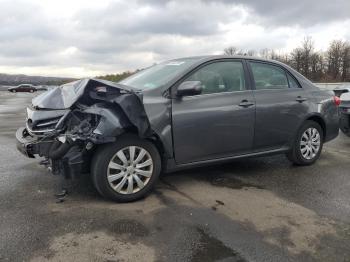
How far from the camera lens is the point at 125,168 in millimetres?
4148

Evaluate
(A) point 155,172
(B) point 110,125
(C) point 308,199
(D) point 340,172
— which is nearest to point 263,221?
(C) point 308,199

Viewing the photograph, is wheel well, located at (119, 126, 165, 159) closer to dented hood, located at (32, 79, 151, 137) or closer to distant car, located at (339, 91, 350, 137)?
dented hood, located at (32, 79, 151, 137)

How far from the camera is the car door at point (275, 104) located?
523 centimetres

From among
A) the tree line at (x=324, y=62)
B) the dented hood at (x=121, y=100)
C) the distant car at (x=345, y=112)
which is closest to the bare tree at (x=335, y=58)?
the tree line at (x=324, y=62)

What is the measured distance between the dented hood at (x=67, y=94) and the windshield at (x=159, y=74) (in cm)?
47

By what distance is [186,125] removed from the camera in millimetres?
4504

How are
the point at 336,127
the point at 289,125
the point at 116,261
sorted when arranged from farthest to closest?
Result: the point at 336,127, the point at 289,125, the point at 116,261

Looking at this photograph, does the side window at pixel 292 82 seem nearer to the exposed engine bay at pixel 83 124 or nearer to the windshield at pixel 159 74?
the windshield at pixel 159 74

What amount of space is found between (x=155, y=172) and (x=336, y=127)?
11.6ft

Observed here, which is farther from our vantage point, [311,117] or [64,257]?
[311,117]

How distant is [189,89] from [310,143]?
261 centimetres

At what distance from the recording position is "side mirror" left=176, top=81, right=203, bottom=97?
4.38 metres

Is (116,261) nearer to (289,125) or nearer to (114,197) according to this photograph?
(114,197)

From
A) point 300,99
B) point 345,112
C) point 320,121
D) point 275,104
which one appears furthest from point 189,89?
point 345,112
